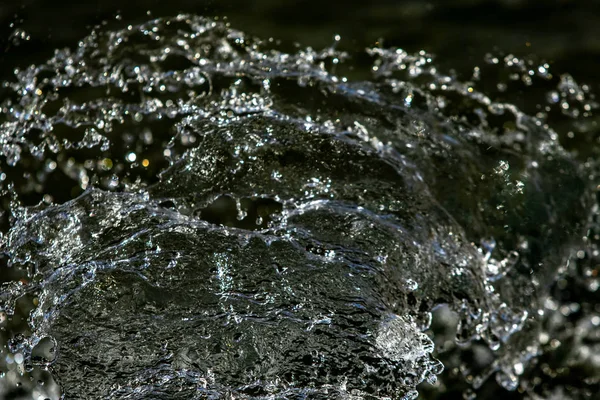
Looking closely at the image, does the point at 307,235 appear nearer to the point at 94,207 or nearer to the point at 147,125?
the point at 94,207

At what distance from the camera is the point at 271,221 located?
124cm

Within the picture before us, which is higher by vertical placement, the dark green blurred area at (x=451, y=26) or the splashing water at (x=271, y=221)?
the dark green blurred area at (x=451, y=26)

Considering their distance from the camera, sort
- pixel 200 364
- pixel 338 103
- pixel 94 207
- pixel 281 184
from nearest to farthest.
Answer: pixel 200 364, pixel 94 207, pixel 281 184, pixel 338 103

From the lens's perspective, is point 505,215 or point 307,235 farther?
point 505,215

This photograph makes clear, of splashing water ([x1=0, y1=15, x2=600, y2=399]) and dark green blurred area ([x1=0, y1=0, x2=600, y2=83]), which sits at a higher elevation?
dark green blurred area ([x1=0, y1=0, x2=600, y2=83])

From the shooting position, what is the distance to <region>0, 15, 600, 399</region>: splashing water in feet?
3.31

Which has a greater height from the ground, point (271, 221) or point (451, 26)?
point (451, 26)

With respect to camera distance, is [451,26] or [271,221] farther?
[451,26]

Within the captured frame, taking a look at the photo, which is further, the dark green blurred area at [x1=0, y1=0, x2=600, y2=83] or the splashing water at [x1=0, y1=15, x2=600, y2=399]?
the dark green blurred area at [x1=0, y1=0, x2=600, y2=83]

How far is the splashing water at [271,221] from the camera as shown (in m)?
1.01

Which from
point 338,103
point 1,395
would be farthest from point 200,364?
point 1,395

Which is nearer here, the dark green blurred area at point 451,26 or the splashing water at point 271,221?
the splashing water at point 271,221

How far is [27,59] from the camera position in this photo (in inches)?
59.1

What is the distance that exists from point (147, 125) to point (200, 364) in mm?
718
